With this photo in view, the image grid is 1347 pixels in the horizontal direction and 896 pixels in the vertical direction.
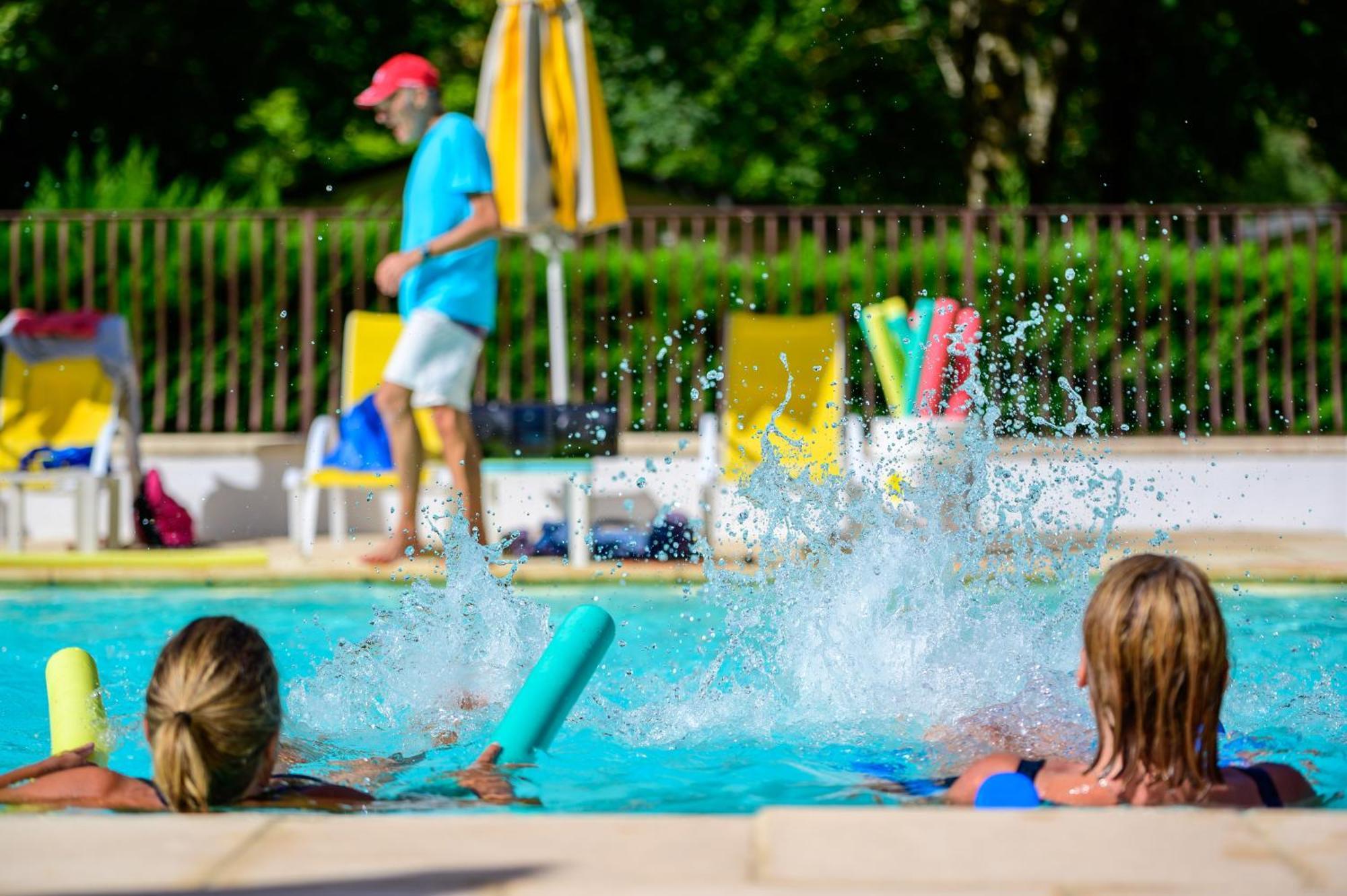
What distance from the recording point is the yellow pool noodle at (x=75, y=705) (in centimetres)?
371

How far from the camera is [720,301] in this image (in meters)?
11.2

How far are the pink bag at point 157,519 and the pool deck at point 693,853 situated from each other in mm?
6637

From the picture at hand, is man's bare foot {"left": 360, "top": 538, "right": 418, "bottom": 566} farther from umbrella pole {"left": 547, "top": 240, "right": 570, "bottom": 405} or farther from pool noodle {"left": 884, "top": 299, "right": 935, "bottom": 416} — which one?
pool noodle {"left": 884, "top": 299, "right": 935, "bottom": 416}

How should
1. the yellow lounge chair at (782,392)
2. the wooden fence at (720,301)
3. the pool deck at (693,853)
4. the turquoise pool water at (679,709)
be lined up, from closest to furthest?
1. the pool deck at (693,853)
2. the turquoise pool water at (679,709)
3. the yellow lounge chair at (782,392)
4. the wooden fence at (720,301)

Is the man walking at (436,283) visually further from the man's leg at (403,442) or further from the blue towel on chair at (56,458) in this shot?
the blue towel on chair at (56,458)

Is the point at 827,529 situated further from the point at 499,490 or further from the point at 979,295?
the point at 979,295

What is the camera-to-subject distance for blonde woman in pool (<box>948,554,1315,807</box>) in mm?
3047

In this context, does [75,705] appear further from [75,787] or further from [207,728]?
[207,728]

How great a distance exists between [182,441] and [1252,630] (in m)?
6.49

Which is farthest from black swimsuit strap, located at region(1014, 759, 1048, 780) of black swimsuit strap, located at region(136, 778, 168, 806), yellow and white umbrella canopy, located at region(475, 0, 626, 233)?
yellow and white umbrella canopy, located at region(475, 0, 626, 233)

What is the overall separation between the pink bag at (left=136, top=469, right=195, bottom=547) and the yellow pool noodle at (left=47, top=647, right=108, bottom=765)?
17.7 feet

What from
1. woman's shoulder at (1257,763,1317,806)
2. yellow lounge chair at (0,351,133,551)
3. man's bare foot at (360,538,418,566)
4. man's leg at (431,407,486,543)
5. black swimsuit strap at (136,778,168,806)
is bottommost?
woman's shoulder at (1257,763,1317,806)

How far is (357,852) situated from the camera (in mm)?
2484

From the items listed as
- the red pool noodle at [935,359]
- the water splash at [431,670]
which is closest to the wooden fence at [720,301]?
the red pool noodle at [935,359]
